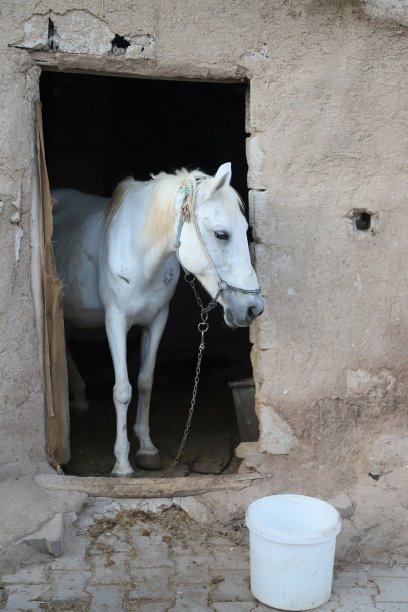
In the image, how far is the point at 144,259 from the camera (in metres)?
5.09

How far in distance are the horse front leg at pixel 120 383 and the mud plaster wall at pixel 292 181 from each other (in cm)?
55

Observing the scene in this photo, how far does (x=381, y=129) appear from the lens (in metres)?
4.96

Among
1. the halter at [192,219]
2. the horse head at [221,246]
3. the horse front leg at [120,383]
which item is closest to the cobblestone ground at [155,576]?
the horse front leg at [120,383]

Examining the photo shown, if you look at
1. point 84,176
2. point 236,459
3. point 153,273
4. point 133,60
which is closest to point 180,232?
point 153,273

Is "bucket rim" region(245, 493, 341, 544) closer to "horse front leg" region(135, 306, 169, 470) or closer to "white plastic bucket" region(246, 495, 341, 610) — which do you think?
"white plastic bucket" region(246, 495, 341, 610)

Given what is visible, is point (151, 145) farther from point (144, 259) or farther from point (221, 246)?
point (221, 246)

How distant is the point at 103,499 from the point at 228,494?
0.72 metres

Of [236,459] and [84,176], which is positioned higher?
[84,176]

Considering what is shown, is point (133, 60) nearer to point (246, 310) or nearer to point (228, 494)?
point (246, 310)

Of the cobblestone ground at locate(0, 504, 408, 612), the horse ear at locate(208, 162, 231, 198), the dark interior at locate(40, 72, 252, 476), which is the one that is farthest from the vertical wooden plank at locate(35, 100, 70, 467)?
the dark interior at locate(40, 72, 252, 476)

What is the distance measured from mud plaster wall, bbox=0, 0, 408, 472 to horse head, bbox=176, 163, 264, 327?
1.37ft

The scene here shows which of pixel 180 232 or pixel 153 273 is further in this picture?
pixel 153 273

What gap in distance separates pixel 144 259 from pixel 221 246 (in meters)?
0.75

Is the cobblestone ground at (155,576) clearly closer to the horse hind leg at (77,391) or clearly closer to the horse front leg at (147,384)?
the horse front leg at (147,384)
